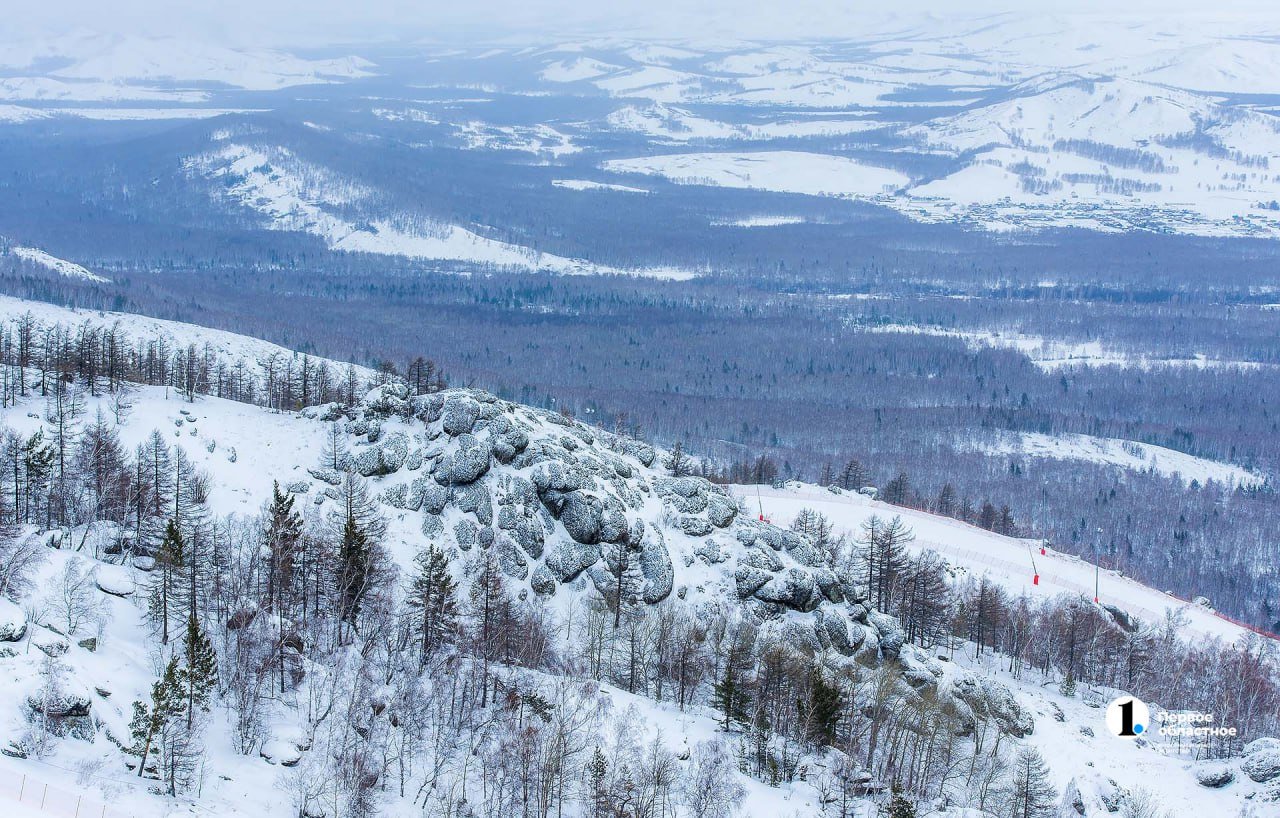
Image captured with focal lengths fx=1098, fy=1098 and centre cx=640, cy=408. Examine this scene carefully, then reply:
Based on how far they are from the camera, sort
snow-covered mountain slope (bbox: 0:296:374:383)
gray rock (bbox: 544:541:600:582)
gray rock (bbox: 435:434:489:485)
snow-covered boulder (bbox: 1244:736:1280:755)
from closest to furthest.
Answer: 1. snow-covered boulder (bbox: 1244:736:1280:755)
2. gray rock (bbox: 544:541:600:582)
3. gray rock (bbox: 435:434:489:485)
4. snow-covered mountain slope (bbox: 0:296:374:383)

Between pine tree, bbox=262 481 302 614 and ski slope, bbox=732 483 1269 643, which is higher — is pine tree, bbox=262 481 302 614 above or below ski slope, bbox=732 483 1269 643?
above

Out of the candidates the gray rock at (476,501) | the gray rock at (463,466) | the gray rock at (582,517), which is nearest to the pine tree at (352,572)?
the gray rock at (476,501)

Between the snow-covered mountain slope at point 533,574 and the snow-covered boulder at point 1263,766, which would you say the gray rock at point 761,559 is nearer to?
the snow-covered mountain slope at point 533,574

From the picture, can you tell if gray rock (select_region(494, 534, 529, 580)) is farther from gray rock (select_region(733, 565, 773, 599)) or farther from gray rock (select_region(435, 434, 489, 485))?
gray rock (select_region(733, 565, 773, 599))

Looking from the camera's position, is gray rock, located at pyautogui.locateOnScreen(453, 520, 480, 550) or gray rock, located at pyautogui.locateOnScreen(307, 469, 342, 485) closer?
gray rock, located at pyautogui.locateOnScreen(453, 520, 480, 550)

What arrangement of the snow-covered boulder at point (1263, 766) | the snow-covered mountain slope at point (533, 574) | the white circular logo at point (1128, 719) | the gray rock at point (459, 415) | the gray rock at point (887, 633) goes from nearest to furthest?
the snow-covered mountain slope at point (533, 574) → the snow-covered boulder at point (1263, 766) → the white circular logo at point (1128, 719) → the gray rock at point (887, 633) → the gray rock at point (459, 415)

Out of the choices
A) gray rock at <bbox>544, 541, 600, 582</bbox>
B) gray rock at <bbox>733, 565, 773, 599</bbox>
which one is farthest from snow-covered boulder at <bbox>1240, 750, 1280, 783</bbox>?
gray rock at <bbox>544, 541, 600, 582</bbox>

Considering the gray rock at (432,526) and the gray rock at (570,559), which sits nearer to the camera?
the gray rock at (570,559)
